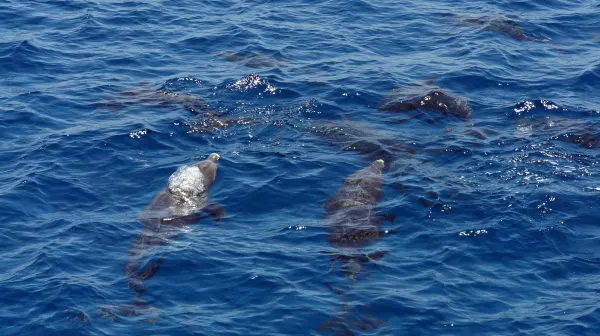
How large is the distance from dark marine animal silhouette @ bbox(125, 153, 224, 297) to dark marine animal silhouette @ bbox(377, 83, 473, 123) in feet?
20.8

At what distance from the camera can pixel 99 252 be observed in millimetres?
18375

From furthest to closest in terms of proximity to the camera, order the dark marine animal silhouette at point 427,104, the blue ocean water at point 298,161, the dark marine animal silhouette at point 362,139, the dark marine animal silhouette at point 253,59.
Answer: the dark marine animal silhouette at point 253,59 → the dark marine animal silhouette at point 427,104 → the dark marine animal silhouette at point 362,139 → the blue ocean water at point 298,161

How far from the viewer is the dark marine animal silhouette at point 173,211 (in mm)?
17766

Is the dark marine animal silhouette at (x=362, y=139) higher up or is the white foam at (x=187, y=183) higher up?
the dark marine animal silhouette at (x=362, y=139)

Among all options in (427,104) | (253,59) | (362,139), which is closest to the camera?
(362,139)

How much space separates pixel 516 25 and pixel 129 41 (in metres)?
14.6

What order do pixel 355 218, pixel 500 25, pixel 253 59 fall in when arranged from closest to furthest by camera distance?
1. pixel 355 218
2. pixel 253 59
3. pixel 500 25

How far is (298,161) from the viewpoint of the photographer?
22.4m

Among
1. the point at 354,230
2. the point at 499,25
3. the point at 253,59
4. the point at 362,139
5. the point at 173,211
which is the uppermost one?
the point at 499,25

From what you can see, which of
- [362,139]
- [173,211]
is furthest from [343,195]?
[173,211]

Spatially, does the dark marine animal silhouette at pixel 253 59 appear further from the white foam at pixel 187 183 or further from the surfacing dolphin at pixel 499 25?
the surfacing dolphin at pixel 499 25

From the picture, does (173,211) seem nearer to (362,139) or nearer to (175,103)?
(362,139)

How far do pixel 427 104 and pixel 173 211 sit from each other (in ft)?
29.9

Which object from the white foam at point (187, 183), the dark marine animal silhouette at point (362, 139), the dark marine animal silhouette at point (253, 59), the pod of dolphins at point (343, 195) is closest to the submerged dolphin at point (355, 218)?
the pod of dolphins at point (343, 195)
